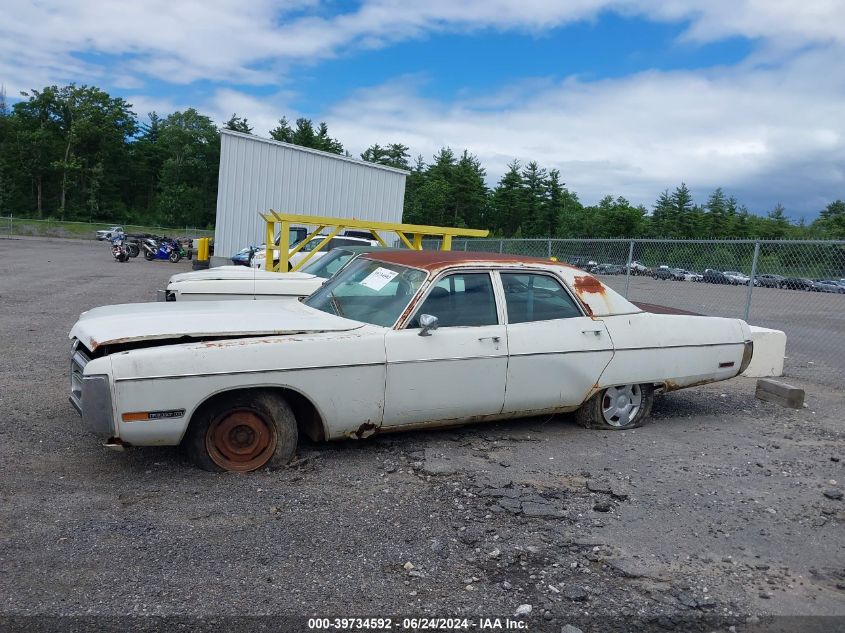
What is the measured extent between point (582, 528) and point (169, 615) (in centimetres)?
212

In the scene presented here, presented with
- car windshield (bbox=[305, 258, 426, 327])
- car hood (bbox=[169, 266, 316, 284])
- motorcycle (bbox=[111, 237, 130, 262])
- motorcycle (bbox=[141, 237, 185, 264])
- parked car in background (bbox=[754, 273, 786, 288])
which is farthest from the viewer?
motorcycle (bbox=[141, 237, 185, 264])

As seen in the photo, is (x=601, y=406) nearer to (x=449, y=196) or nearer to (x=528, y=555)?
(x=528, y=555)

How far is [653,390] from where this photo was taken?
5.57 m

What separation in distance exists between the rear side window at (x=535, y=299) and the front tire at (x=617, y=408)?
0.75m

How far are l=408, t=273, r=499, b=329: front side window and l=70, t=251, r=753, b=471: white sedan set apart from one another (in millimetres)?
11

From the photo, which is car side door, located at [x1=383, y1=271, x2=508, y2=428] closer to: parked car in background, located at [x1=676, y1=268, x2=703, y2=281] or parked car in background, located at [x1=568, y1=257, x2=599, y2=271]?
parked car in background, located at [x1=676, y1=268, x2=703, y2=281]

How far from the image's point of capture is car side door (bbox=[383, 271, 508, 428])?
4418 millimetres

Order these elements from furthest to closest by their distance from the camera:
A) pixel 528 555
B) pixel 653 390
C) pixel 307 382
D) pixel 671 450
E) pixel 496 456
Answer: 1. pixel 653 390
2. pixel 671 450
3. pixel 496 456
4. pixel 307 382
5. pixel 528 555

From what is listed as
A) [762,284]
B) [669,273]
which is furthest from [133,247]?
[762,284]

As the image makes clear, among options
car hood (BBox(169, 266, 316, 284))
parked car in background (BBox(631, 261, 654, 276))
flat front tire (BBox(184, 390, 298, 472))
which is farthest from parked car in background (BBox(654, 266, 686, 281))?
flat front tire (BBox(184, 390, 298, 472))

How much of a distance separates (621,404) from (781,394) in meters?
2.41

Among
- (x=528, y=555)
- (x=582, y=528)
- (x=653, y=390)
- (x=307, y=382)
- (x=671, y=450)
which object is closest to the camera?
(x=528, y=555)

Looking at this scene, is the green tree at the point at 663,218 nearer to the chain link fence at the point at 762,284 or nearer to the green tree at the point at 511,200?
the green tree at the point at 511,200

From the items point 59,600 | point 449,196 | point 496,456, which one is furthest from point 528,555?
point 449,196
